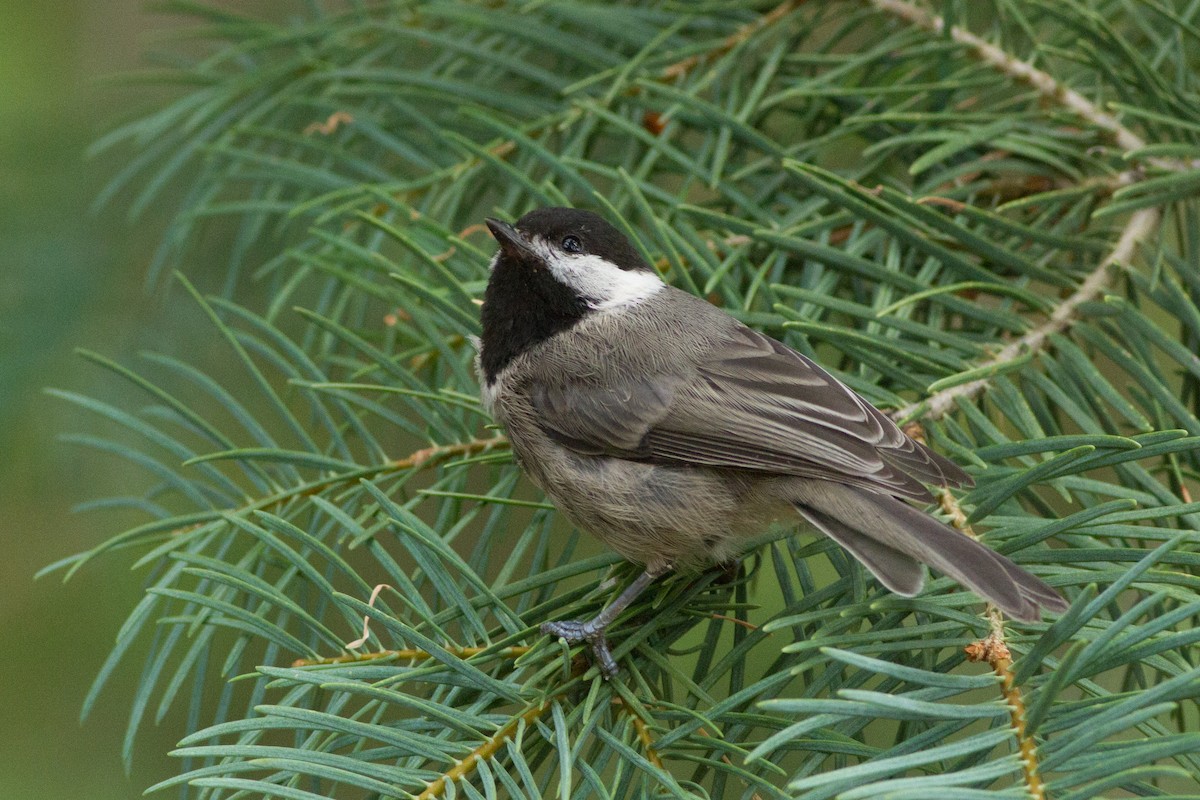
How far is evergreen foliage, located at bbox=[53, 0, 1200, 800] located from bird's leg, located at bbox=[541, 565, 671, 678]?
0.03 m

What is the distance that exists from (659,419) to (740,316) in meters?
0.23

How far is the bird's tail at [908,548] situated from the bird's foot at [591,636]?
329 mm

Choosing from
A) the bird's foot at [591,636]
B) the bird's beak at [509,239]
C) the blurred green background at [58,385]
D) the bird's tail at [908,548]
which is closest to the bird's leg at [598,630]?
the bird's foot at [591,636]

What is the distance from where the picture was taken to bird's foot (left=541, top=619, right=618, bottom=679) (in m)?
1.26

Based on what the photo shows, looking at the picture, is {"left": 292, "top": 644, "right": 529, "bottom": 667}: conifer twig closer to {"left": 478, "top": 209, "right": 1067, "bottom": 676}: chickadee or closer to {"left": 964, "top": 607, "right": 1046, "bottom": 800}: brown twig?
{"left": 478, "top": 209, "right": 1067, "bottom": 676}: chickadee

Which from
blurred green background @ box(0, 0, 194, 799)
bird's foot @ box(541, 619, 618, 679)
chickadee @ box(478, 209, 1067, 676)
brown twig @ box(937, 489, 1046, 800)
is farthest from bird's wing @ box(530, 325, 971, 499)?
blurred green background @ box(0, 0, 194, 799)

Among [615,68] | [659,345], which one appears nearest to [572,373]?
[659,345]

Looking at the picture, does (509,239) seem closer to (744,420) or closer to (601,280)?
(601,280)

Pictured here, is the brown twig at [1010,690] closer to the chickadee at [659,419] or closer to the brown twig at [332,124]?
the chickadee at [659,419]

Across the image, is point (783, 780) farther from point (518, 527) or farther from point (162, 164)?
point (162, 164)

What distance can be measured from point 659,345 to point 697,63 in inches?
23.1

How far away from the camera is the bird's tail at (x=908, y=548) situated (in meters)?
1.10

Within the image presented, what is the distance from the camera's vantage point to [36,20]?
85.6 inches

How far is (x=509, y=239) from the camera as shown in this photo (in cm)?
181
